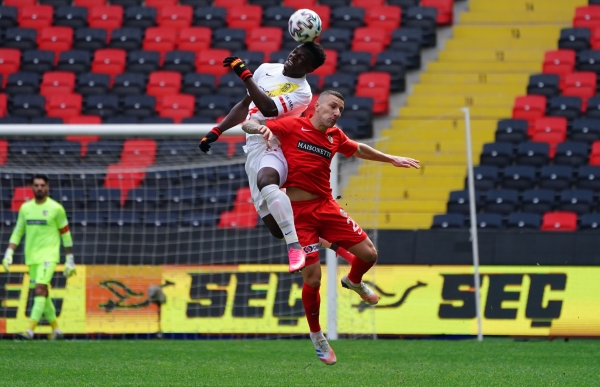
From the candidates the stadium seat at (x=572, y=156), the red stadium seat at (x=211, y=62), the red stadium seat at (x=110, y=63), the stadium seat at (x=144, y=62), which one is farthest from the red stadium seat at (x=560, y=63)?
the red stadium seat at (x=110, y=63)

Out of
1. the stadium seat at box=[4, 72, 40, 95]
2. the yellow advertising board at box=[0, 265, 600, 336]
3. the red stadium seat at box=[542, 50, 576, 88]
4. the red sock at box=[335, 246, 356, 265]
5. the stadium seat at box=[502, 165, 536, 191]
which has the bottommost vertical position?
the yellow advertising board at box=[0, 265, 600, 336]

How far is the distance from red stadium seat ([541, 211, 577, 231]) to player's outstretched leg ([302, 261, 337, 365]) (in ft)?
28.0

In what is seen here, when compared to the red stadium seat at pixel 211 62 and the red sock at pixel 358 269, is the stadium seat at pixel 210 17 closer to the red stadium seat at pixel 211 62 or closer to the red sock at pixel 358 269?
the red stadium seat at pixel 211 62

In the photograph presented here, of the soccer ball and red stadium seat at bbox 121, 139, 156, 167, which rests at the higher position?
the soccer ball

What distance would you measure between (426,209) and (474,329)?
4.14m

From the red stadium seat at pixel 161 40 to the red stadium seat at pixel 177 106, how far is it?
2.04 metres

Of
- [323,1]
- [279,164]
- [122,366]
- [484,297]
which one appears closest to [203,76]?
[323,1]

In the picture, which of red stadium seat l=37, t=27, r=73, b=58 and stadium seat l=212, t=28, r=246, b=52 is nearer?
stadium seat l=212, t=28, r=246, b=52

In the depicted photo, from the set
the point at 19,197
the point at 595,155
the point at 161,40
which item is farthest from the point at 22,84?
the point at 595,155

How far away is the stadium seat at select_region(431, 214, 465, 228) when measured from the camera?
52.6ft

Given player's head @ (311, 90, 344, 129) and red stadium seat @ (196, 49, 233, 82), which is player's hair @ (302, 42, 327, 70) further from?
red stadium seat @ (196, 49, 233, 82)

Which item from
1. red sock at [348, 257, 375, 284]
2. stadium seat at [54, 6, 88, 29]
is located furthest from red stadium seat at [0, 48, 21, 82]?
red sock at [348, 257, 375, 284]

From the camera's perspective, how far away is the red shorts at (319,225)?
8141 millimetres

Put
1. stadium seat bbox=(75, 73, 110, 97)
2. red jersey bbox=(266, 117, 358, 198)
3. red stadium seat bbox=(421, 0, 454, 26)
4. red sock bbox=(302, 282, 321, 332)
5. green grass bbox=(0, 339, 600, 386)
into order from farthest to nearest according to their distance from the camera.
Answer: red stadium seat bbox=(421, 0, 454, 26) → stadium seat bbox=(75, 73, 110, 97) → green grass bbox=(0, 339, 600, 386) → red sock bbox=(302, 282, 321, 332) → red jersey bbox=(266, 117, 358, 198)
